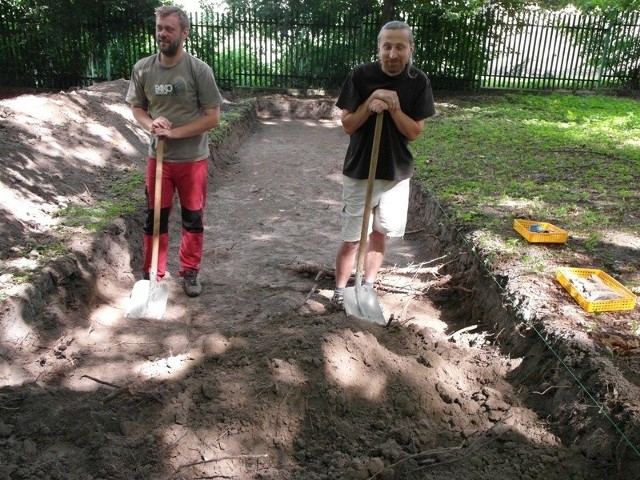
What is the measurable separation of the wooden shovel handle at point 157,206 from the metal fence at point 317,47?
12.1m

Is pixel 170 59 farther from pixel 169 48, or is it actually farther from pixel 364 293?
pixel 364 293

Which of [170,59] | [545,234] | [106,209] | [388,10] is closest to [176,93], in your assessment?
[170,59]

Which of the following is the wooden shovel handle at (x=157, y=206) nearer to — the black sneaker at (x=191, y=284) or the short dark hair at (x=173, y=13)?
the black sneaker at (x=191, y=284)

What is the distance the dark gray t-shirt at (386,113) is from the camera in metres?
3.64

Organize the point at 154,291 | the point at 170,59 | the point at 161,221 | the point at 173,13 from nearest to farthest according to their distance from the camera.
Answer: the point at 173,13, the point at 170,59, the point at 154,291, the point at 161,221

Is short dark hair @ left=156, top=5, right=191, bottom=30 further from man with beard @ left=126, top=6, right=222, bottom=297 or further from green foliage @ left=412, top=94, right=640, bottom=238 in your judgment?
green foliage @ left=412, top=94, right=640, bottom=238

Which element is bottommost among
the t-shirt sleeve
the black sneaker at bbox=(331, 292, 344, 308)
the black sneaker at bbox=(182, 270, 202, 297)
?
the black sneaker at bbox=(182, 270, 202, 297)

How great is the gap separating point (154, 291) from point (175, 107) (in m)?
1.42

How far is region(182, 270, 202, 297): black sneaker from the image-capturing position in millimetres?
4715

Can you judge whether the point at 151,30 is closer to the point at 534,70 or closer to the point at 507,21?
the point at 507,21

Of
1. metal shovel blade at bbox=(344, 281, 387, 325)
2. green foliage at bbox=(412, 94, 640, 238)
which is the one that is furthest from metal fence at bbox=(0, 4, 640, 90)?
metal shovel blade at bbox=(344, 281, 387, 325)

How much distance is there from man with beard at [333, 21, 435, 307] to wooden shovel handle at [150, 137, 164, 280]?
1.38 metres

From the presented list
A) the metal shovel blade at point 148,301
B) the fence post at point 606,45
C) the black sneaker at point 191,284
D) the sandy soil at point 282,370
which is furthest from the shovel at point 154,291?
the fence post at point 606,45

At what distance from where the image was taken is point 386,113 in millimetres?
3701
